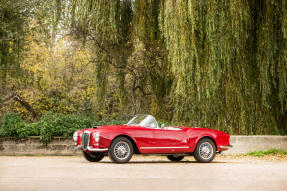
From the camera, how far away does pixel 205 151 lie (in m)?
12.5

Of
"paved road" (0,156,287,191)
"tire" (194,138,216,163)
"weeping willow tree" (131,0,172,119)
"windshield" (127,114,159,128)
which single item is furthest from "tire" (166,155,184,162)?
"weeping willow tree" (131,0,172,119)

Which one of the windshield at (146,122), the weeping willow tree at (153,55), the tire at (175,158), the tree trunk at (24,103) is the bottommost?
the tire at (175,158)

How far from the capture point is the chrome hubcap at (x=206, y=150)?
12469mm

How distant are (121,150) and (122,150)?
0.10ft

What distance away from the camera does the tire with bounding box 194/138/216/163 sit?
1242 cm

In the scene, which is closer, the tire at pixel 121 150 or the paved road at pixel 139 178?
the paved road at pixel 139 178

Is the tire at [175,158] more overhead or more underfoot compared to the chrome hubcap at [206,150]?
more underfoot

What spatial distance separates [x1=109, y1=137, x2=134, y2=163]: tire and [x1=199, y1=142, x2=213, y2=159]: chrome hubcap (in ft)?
6.68

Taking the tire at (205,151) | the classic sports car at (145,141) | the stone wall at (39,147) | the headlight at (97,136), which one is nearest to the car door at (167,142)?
the classic sports car at (145,141)

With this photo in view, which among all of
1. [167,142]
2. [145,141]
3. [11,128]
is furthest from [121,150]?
[11,128]

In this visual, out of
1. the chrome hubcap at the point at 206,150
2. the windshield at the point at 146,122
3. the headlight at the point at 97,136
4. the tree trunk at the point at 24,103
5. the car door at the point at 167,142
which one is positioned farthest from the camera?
the tree trunk at the point at 24,103

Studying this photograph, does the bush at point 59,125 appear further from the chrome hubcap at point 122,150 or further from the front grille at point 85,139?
the chrome hubcap at point 122,150

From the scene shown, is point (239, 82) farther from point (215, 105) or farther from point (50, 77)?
point (50, 77)

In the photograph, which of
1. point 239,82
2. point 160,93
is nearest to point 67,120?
point 160,93
